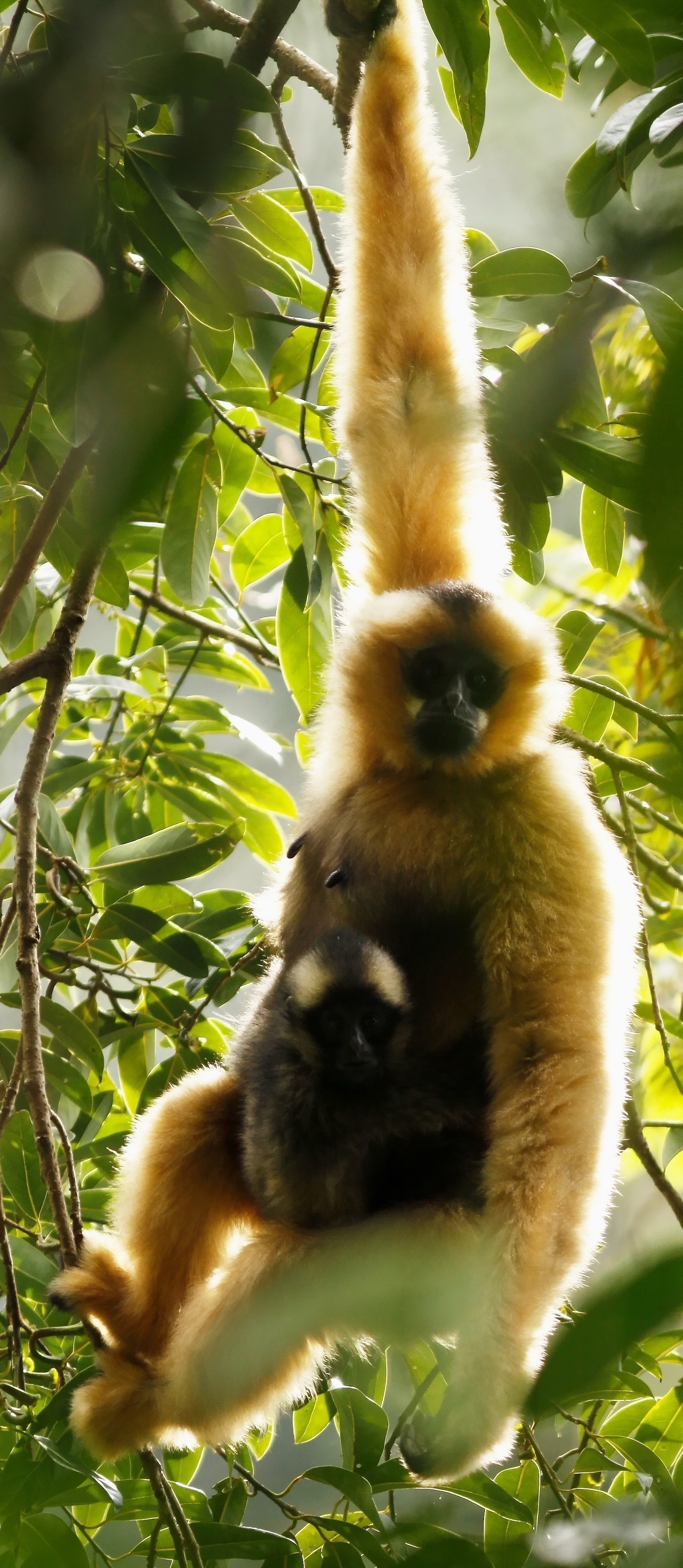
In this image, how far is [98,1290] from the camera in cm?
212

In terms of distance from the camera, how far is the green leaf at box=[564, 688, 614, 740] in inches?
101

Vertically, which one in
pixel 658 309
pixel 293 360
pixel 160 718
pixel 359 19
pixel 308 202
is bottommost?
pixel 658 309

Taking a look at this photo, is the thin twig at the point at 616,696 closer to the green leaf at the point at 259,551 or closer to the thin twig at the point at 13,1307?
the green leaf at the point at 259,551

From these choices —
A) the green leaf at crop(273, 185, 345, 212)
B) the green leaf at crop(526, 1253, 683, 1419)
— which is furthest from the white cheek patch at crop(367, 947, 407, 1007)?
the green leaf at crop(273, 185, 345, 212)

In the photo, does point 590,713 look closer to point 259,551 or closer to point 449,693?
point 449,693

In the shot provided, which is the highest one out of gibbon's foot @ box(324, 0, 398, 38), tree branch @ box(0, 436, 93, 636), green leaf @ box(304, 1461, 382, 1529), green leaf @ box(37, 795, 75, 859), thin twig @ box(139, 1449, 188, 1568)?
gibbon's foot @ box(324, 0, 398, 38)

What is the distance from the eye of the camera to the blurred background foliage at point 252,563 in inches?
23.5

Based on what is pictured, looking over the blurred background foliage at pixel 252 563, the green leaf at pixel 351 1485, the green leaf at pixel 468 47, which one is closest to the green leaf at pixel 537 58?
the blurred background foliage at pixel 252 563

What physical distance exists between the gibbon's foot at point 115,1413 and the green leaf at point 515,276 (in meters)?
1.76

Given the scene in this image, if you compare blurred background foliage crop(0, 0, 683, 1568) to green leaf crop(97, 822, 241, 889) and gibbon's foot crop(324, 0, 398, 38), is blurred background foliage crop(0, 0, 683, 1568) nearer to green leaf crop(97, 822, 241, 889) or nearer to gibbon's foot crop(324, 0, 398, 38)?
green leaf crop(97, 822, 241, 889)

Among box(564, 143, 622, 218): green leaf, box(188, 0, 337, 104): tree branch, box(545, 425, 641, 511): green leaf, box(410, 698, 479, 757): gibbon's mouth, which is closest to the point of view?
box(545, 425, 641, 511): green leaf

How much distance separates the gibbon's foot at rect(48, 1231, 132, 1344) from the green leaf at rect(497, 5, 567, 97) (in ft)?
6.66

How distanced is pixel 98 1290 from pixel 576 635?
5.25ft

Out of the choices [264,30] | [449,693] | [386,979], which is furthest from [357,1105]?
[264,30]
